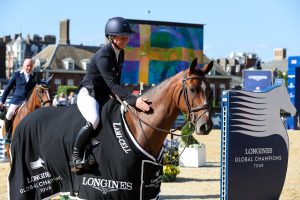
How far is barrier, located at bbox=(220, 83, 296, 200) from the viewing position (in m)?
8.91

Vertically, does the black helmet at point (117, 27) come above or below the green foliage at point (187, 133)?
above

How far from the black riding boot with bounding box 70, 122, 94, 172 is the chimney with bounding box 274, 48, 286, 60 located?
106 metres

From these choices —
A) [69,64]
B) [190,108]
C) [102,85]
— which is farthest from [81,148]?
[69,64]

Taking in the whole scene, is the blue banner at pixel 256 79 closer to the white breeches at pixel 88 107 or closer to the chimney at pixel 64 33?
the white breeches at pixel 88 107

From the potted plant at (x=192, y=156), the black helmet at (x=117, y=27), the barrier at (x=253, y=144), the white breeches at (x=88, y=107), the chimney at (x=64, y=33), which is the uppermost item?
the chimney at (x=64, y=33)

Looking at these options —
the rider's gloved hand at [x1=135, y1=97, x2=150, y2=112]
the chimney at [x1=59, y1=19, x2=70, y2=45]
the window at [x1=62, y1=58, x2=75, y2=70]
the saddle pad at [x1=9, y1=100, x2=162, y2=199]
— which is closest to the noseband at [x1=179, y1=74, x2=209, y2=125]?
the rider's gloved hand at [x1=135, y1=97, x2=150, y2=112]

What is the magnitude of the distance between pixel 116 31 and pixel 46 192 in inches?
94.3

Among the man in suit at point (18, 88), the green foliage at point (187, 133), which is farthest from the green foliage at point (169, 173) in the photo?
the man in suit at point (18, 88)

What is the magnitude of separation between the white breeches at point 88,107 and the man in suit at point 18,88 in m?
5.19

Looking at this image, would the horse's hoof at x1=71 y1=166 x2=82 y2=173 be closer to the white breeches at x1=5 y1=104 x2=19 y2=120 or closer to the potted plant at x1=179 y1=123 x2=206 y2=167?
the white breeches at x1=5 y1=104 x2=19 y2=120

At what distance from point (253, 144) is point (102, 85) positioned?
3.19 m

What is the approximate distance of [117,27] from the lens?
6715 millimetres

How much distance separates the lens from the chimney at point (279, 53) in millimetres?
109938

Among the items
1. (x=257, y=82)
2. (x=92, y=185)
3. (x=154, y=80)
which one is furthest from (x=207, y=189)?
(x=154, y=80)
